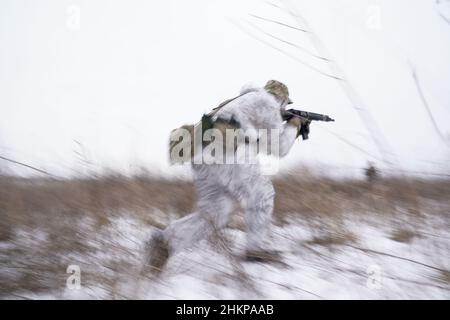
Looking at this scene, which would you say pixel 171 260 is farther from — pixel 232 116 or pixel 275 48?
pixel 275 48

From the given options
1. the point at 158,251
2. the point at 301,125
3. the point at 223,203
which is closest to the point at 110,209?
the point at 158,251

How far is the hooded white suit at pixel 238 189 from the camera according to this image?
2.16 m

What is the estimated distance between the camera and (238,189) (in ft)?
7.16

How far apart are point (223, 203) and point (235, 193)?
5.0 inches

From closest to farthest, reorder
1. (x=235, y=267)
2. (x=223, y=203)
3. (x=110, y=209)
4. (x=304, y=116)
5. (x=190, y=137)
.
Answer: (x=235, y=267) < (x=190, y=137) < (x=223, y=203) < (x=304, y=116) < (x=110, y=209)

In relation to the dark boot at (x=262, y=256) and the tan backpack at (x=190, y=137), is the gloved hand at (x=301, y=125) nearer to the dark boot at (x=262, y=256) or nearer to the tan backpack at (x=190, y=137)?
the tan backpack at (x=190, y=137)

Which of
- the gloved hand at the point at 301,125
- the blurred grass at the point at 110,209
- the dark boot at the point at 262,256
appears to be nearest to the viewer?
the blurred grass at the point at 110,209

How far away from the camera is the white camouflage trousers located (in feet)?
7.10

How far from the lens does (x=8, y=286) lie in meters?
1.97

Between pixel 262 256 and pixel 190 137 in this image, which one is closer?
pixel 190 137

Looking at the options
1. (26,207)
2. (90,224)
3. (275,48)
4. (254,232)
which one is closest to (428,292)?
(254,232)

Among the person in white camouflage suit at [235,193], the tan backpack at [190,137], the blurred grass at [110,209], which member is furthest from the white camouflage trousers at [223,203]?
the blurred grass at [110,209]

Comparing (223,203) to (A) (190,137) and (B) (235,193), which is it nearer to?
(B) (235,193)

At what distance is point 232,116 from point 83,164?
109cm
